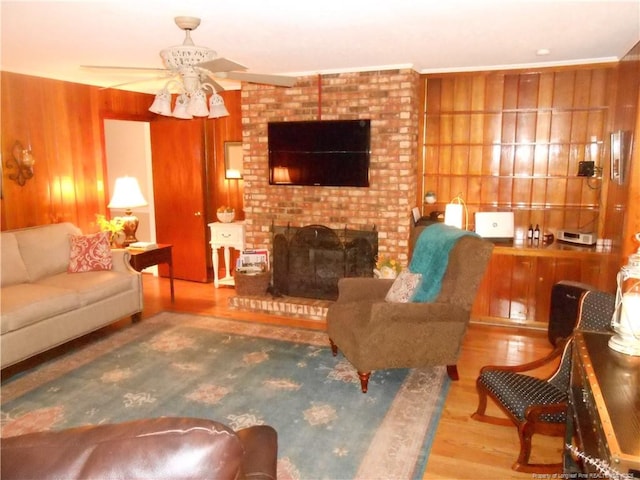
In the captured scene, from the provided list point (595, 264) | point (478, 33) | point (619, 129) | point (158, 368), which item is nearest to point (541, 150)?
point (619, 129)

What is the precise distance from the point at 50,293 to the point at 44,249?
762 millimetres

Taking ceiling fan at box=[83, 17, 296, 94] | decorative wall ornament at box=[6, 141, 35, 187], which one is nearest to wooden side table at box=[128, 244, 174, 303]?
decorative wall ornament at box=[6, 141, 35, 187]

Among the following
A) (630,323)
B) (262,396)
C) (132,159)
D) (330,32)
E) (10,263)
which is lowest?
(262,396)

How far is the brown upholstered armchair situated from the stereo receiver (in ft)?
5.58

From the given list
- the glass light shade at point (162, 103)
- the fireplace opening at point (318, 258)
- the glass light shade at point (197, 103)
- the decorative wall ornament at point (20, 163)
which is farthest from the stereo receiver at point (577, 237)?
the decorative wall ornament at point (20, 163)

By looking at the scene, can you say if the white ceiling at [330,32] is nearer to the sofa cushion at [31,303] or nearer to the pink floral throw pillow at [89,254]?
the pink floral throw pillow at [89,254]

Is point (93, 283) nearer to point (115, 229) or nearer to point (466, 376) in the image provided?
point (115, 229)

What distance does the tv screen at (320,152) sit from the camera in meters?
4.84

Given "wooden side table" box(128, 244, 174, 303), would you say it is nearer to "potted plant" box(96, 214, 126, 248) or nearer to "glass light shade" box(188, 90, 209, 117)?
"potted plant" box(96, 214, 126, 248)

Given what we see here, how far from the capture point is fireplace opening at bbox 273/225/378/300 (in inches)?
197

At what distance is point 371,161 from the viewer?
4.86 meters

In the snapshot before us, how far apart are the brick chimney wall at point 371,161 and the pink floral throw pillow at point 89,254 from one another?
154 centimetres

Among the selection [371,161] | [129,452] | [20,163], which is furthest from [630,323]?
[20,163]

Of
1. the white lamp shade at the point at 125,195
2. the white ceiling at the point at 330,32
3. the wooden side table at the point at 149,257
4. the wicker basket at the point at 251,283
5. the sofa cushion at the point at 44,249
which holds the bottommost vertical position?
the wicker basket at the point at 251,283
